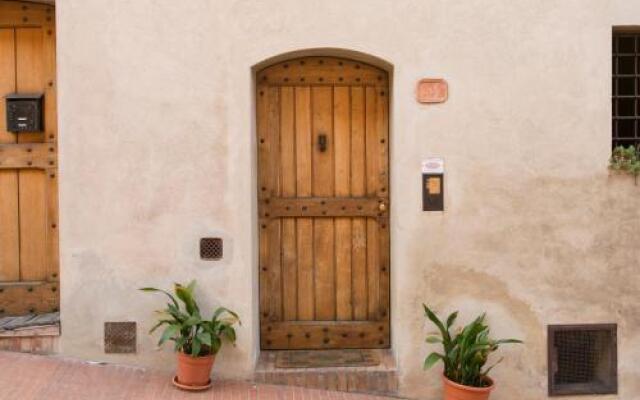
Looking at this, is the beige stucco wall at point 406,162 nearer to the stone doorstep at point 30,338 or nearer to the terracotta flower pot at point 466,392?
the stone doorstep at point 30,338

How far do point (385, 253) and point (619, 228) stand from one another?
Answer: 1911 millimetres

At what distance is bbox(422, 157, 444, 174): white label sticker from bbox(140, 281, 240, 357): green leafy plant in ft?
6.24

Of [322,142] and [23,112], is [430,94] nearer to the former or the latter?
[322,142]

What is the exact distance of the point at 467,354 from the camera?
14.5 ft

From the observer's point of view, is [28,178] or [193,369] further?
[28,178]

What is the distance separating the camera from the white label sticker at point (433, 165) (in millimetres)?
4848

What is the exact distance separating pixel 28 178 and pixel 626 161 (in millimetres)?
4998

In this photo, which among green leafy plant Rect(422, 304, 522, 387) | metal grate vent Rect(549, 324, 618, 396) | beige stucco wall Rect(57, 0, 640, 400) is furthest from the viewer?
metal grate vent Rect(549, 324, 618, 396)

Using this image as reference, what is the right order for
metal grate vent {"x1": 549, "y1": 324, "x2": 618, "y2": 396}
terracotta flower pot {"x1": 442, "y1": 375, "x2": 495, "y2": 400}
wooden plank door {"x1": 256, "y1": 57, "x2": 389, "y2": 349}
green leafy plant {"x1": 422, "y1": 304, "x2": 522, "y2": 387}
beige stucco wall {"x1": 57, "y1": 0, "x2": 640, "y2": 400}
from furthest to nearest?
1. wooden plank door {"x1": 256, "y1": 57, "x2": 389, "y2": 349}
2. metal grate vent {"x1": 549, "y1": 324, "x2": 618, "y2": 396}
3. beige stucco wall {"x1": 57, "y1": 0, "x2": 640, "y2": 400}
4. green leafy plant {"x1": 422, "y1": 304, "x2": 522, "y2": 387}
5. terracotta flower pot {"x1": 442, "y1": 375, "x2": 495, "y2": 400}

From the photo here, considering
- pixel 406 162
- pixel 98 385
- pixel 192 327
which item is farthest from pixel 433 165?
pixel 98 385

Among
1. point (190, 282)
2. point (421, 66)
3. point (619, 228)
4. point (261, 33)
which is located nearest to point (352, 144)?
point (421, 66)

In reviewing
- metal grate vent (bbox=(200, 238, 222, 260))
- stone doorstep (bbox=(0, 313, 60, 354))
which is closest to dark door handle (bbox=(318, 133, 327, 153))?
metal grate vent (bbox=(200, 238, 222, 260))

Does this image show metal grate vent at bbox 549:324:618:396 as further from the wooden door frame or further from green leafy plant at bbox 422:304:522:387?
the wooden door frame

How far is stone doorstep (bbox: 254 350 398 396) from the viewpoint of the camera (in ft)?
15.8
